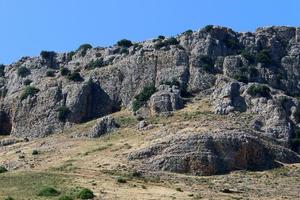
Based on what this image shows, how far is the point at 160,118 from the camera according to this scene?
291 ft

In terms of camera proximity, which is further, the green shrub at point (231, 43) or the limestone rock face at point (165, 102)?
the green shrub at point (231, 43)

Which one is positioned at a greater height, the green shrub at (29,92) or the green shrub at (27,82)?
the green shrub at (27,82)

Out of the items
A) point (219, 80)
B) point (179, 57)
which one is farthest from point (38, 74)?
point (219, 80)

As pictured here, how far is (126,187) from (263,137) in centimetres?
2424

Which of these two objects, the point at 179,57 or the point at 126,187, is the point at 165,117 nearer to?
the point at 179,57

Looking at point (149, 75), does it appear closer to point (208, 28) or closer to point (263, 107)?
point (208, 28)

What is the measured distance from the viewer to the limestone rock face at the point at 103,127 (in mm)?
88375

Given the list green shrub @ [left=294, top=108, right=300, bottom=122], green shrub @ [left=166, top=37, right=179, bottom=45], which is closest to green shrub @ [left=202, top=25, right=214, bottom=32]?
green shrub @ [left=166, top=37, right=179, bottom=45]

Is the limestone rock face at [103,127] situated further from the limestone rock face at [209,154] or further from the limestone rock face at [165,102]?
the limestone rock face at [209,154]

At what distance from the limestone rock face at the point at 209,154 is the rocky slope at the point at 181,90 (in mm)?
108

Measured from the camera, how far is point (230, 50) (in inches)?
4373

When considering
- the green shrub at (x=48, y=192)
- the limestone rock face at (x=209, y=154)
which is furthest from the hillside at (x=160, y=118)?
the green shrub at (x=48, y=192)

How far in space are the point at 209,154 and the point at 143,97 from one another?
24.0m

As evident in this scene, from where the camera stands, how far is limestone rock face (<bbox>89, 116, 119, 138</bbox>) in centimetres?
8838
